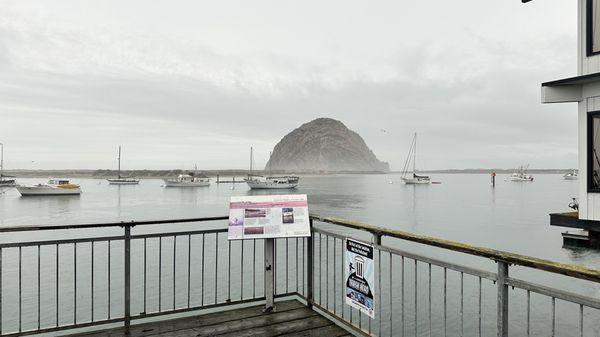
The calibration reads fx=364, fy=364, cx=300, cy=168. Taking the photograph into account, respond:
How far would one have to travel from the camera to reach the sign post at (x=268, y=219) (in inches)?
193

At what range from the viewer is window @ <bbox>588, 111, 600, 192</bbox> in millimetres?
12625

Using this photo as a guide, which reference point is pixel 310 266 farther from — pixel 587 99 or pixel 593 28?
pixel 593 28

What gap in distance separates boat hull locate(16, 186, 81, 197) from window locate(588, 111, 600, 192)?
71679 millimetres

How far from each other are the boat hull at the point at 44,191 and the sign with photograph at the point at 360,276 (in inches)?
2835

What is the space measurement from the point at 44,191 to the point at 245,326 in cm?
7316

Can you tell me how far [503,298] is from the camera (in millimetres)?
2883

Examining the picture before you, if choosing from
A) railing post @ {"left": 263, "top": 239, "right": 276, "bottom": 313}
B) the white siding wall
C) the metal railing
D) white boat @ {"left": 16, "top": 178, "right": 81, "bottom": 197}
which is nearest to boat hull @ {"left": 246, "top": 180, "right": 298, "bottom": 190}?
white boat @ {"left": 16, "top": 178, "right": 81, "bottom": 197}

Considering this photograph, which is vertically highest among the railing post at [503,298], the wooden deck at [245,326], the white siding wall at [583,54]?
the white siding wall at [583,54]

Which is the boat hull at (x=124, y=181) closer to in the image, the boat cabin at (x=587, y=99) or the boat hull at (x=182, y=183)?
the boat hull at (x=182, y=183)

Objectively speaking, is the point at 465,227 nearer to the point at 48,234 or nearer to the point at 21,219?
the point at 48,234

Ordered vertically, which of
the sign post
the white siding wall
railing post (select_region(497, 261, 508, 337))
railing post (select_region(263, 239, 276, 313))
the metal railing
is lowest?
the metal railing

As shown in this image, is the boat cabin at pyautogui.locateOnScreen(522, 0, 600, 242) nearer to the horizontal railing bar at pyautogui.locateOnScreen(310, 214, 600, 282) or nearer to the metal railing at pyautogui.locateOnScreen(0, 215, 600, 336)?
the metal railing at pyautogui.locateOnScreen(0, 215, 600, 336)

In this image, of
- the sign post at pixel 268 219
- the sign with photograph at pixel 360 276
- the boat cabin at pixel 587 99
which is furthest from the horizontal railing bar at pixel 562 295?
the boat cabin at pixel 587 99

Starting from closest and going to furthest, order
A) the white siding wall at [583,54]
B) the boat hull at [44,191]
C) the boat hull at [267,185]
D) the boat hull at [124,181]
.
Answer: the white siding wall at [583,54] < the boat hull at [44,191] < the boat hull at [267,185] < the boat hull at [124,181]
